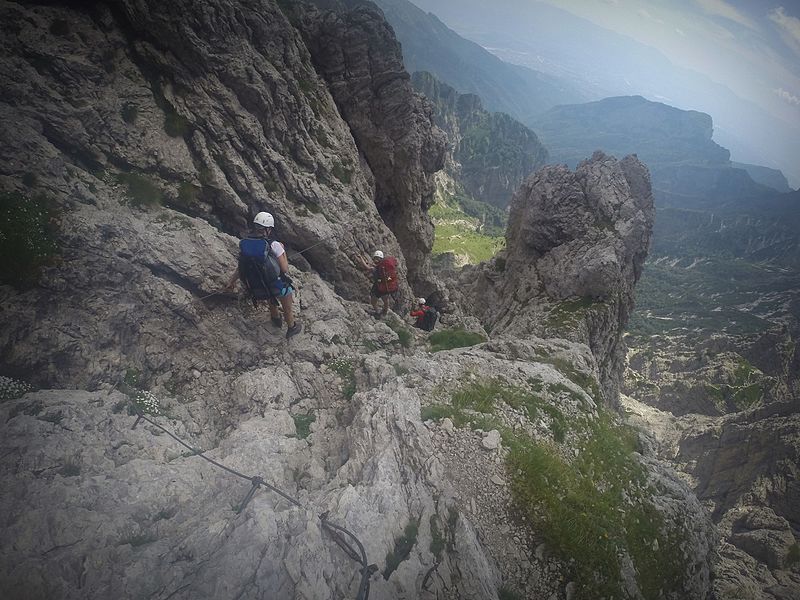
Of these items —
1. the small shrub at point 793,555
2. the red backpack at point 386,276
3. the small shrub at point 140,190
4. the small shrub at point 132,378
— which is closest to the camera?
the small shrub at point 132,378

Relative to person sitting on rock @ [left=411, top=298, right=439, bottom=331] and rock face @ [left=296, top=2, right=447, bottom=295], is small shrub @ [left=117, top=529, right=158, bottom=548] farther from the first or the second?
rock face @ [left=296, top=2, right=447, bottom=295]

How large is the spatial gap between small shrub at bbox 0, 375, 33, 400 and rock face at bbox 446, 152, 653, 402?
24.6 m

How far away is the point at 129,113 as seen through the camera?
13.8 metres

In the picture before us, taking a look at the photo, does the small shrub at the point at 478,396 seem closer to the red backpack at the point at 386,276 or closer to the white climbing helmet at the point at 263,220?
the white climbing helmet at the point at 263,220

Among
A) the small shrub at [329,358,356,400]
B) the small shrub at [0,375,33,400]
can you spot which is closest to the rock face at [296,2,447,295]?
the small shrub at [329,358,356,400]

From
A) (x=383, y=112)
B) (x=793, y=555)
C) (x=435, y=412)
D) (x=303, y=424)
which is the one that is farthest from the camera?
(x=793, y=555)

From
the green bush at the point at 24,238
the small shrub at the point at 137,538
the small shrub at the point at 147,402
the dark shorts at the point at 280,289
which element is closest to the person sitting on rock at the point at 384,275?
the dark shorts at the point at 280,289

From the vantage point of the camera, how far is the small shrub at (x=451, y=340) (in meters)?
17.7

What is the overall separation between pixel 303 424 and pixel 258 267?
446cm

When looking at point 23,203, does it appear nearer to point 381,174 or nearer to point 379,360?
point 379,360

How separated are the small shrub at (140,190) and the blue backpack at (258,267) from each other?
3856mm

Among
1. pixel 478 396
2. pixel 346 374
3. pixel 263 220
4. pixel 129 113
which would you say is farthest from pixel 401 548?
pixel 129 113

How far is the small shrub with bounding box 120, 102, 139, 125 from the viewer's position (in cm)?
1370

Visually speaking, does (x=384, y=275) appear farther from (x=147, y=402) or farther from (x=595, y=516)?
(x=595, y=516)
